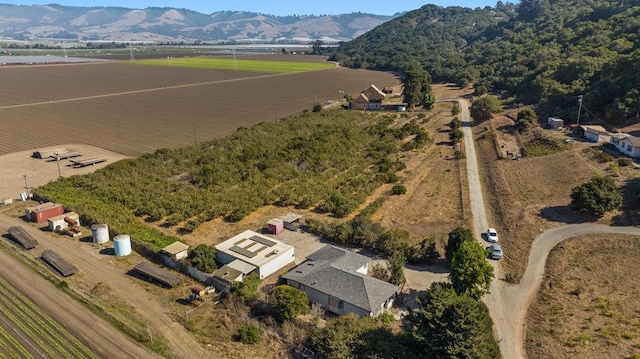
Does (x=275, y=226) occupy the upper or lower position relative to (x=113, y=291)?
upper

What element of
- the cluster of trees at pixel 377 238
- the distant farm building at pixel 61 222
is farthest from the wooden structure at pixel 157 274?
the cluster of trees at pixel 377 238

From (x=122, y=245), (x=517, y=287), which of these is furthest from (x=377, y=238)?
(x=122, y=245)

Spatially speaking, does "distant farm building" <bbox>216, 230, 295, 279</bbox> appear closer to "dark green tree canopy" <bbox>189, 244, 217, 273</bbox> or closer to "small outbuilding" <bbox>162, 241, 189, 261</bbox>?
"dark green tree canopy" <bbox>189, 244, 217, 273</bbox>

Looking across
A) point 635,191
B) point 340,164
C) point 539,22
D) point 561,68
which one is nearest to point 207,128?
point 340,164

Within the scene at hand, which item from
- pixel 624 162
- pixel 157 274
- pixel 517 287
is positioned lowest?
pixel 517 287

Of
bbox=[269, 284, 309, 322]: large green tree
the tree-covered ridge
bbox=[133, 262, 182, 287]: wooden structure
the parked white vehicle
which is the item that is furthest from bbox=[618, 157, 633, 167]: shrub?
bbox=[133, 262, 182, 287]: wooden structure

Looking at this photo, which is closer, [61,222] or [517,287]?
[517,287]

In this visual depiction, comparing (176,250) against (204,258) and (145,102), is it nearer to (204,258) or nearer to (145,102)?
(204,258)
